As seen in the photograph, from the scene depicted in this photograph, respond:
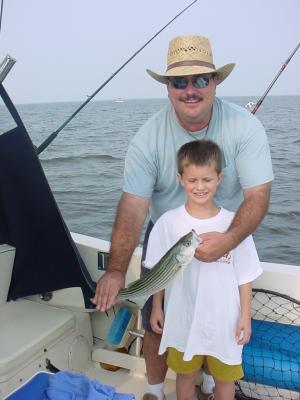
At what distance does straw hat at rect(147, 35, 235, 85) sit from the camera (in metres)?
2.40

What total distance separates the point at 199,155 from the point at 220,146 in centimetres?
38

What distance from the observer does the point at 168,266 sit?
2.00m

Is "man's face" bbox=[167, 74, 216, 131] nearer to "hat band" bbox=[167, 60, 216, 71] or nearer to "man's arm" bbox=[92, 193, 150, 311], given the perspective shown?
"hat band" bbox=[167, 60, 216, 71]

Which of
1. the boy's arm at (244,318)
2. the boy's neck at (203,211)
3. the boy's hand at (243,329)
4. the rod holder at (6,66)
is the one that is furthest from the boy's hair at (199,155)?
the rod holder at (6,66)

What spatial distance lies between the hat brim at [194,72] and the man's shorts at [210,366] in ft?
4.86

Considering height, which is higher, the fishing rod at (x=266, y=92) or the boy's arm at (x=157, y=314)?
the fishing rod at (x=266, y=92)

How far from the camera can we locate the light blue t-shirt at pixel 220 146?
8.25 feet

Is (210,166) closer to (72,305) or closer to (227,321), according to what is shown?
(227,321)

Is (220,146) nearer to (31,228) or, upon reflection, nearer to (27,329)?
(31,228)

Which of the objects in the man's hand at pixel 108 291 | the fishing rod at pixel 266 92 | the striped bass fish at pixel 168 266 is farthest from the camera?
the fishing rod at pixel 266 92

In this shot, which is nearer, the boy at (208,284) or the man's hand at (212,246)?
the man's hand at (212,246)

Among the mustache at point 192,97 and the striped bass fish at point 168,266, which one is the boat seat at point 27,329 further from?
the mustache at point 192,97

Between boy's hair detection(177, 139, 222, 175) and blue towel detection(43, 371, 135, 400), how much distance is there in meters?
1.08

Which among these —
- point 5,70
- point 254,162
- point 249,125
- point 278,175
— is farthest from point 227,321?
point 278,175
